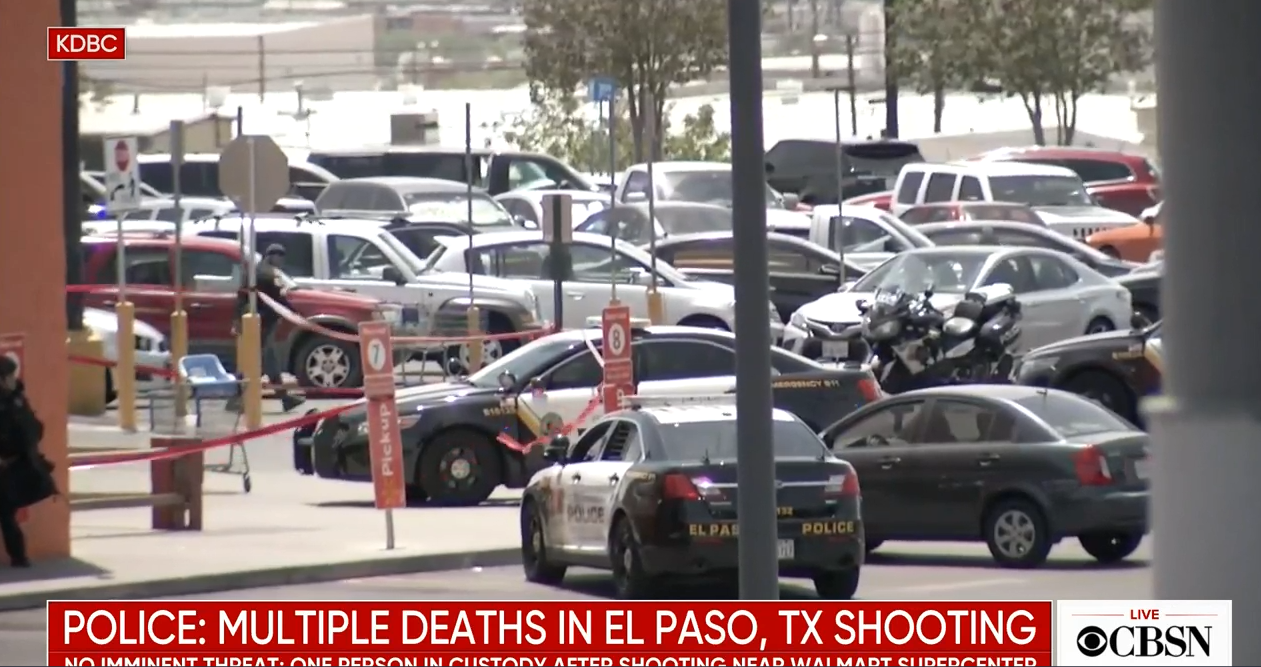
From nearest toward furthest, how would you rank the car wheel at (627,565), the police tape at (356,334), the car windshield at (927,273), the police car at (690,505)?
1. the police car at (690,505)
2. the car wheel at (627,565)
3. the police tape at (356,334)
4. the car windshield at (927,273)

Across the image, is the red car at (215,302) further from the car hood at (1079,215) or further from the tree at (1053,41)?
the tree at (1053,41)

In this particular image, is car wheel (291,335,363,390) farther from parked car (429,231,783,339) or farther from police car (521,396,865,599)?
police car (521,396,865,599)

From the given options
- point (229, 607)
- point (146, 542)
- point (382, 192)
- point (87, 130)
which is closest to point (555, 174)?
point (382, 192)

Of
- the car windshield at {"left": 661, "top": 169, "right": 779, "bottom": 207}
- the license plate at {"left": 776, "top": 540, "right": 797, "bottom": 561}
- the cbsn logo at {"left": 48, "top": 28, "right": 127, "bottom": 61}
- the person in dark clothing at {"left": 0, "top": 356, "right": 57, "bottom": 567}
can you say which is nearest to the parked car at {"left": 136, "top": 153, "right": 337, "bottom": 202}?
the car windshield at {"left": 661, "top": 169, "right": 779, "bottom": 207}

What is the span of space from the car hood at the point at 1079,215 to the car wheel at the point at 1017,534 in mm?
21905

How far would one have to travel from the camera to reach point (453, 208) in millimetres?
39094

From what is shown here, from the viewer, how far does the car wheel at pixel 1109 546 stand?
15861mm

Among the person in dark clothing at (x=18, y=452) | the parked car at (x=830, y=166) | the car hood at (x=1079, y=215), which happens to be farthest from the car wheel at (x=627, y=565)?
the parked car at (x=830, y=166)

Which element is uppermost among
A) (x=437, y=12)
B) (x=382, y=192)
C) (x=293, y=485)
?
(x=437, y=12)

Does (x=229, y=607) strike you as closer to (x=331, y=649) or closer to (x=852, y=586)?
(x=331, y=649)

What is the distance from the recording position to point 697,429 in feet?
46.8

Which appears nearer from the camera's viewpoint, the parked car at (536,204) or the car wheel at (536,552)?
the car wheel at (536,552)

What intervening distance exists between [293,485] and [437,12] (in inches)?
3168

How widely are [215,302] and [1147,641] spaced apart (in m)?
22.8
